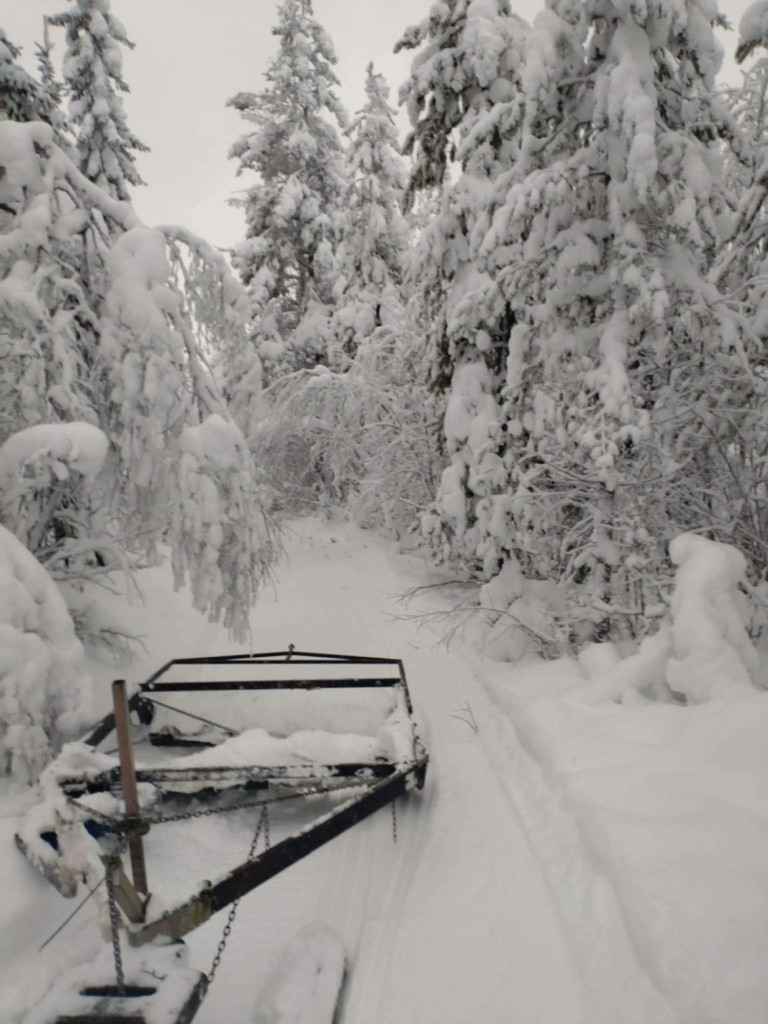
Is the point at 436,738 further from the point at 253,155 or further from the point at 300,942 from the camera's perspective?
the point at 253,155

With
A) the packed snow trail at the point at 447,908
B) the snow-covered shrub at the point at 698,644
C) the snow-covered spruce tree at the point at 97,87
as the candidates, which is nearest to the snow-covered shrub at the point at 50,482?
the packed snow trail at the point at 447,908

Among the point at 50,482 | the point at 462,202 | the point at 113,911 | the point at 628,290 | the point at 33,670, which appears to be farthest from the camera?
the point at 462,202

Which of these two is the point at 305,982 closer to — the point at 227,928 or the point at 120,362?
the point at 227,928

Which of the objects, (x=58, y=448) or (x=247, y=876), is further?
(x=58, y=448)

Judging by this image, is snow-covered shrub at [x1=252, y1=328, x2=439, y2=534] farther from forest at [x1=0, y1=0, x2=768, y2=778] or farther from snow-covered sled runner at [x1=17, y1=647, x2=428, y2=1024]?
snow-covered sled runner at [x1=17, y1=647, x2=428, y2=1024]

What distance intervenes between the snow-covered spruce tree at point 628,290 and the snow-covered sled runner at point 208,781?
128 inches

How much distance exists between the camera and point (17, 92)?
6188mm

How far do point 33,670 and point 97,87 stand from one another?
1773 cm

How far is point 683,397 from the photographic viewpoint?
682 cm

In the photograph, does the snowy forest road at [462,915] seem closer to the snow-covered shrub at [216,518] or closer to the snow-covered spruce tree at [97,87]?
the snow-covered shrub at [216,518]

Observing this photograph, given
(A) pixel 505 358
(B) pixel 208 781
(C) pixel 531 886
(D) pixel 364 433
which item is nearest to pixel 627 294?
(A) pixel 505 358

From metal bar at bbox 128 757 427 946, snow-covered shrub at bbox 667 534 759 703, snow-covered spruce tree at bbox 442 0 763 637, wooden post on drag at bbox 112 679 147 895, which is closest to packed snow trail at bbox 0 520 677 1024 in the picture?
metal bar at bbox 128 757 427 946

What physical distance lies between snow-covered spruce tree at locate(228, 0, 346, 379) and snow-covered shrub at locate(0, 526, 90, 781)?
16876mm

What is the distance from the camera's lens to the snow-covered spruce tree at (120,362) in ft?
17.9
